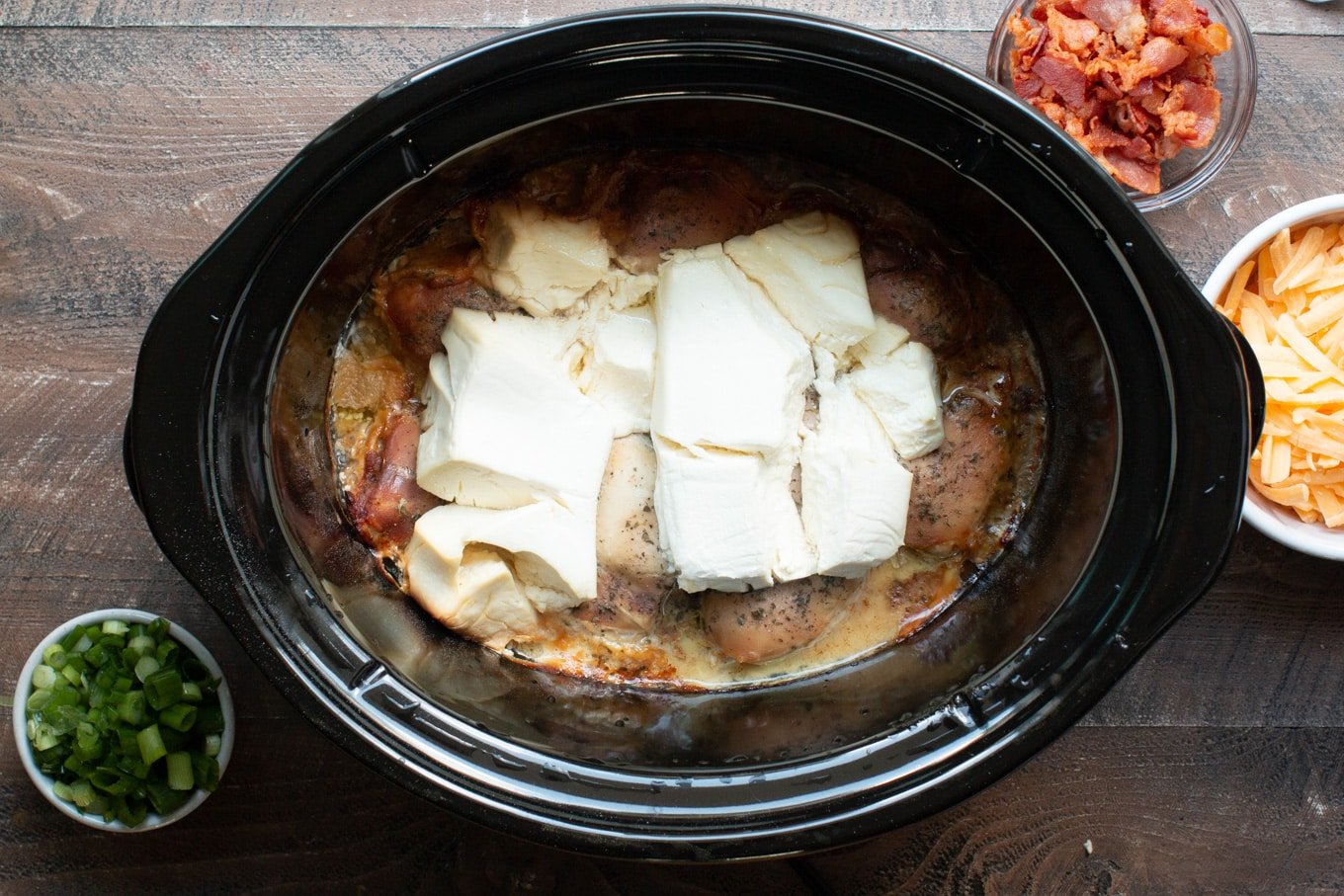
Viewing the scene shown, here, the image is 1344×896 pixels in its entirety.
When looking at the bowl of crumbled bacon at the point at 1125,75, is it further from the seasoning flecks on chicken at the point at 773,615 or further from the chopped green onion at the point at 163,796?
the chopped green onion at the point at 163,796

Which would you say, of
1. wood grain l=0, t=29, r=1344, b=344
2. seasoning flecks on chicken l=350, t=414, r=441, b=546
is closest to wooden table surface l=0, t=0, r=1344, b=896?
wood grain l=0, t=29, r=1344, b=344

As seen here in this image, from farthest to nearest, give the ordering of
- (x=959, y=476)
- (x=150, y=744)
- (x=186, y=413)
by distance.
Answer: (x=959, y=476) → (x=150, y=744) → (x=186, y=413)

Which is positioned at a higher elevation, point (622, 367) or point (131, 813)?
point (622, 367)

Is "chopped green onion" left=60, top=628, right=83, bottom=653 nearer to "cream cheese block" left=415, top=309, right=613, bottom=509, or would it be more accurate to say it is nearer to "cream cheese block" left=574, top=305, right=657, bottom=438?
"cream cheese block" left=415, top=309, right=613, bottom=509

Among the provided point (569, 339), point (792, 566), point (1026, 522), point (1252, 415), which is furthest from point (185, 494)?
point (1252, 415)

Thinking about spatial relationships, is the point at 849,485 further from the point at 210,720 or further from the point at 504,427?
the point at 210,720

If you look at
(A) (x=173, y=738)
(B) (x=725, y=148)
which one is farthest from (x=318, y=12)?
(A) (x=173, y=738)
